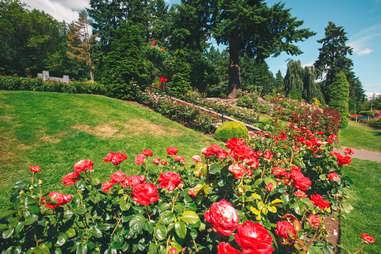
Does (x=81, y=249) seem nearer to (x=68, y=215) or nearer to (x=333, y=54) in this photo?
(x=68, y=215)

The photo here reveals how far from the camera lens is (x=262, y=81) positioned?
51.0 metres

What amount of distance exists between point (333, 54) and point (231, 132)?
3842 cm

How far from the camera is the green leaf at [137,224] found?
3.76 feet

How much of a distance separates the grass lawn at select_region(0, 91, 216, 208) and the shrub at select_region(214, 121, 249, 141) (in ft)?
1.83

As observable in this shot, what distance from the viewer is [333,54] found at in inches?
1262

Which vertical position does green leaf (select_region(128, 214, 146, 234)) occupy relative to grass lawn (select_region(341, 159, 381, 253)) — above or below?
above

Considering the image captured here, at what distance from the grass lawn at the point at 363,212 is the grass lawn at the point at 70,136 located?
3.65 metres

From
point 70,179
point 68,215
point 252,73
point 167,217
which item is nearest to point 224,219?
point 167,217

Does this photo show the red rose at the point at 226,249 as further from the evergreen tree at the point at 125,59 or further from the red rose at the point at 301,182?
the evergreen tree at the point at 125,59

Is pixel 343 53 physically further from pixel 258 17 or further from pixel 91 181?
pixel 91 181

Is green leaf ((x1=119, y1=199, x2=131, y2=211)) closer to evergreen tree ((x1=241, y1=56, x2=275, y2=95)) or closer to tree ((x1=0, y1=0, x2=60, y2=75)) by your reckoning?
tree ((x1=0, y1=0, x2=60, y2=75))

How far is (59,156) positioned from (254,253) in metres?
5.12

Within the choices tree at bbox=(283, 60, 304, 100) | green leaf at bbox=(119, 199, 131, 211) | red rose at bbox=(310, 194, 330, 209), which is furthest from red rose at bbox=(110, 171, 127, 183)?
tree at bbox=(283, 60, 304, 100)

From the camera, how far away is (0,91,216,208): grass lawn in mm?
3885
